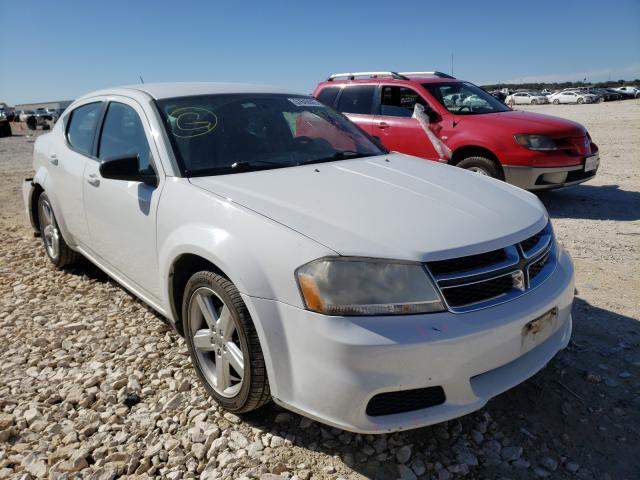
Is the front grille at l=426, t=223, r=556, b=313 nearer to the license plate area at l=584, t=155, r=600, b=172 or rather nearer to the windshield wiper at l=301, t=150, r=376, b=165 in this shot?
the windshield wiper at l=301, t=150, r=376, b=165

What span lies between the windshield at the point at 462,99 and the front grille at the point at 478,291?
541 cm

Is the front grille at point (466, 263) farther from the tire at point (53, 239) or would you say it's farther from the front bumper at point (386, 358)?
the tire at point (53, 239)

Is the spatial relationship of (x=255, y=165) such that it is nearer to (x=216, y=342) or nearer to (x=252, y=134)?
(x=252, y=134)

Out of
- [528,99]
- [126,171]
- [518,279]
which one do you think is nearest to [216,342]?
[126,171]

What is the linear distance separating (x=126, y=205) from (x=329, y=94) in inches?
228

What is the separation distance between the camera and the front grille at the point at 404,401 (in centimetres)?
198

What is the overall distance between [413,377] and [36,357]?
2499 mm

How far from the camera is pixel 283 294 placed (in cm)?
201

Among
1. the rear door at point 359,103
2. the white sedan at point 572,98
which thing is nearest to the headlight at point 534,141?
the rear door at point 359,103

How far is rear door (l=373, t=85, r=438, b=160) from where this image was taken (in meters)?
7.11

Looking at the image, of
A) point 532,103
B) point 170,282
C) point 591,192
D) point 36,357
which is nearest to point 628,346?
point 170,282

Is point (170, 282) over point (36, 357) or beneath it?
over

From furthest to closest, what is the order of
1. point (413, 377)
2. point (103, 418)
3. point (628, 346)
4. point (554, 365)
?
point (628, 346), point (554, 365), point (103, 418), point (413, 377)

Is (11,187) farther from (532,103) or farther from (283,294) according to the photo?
(532,103)
